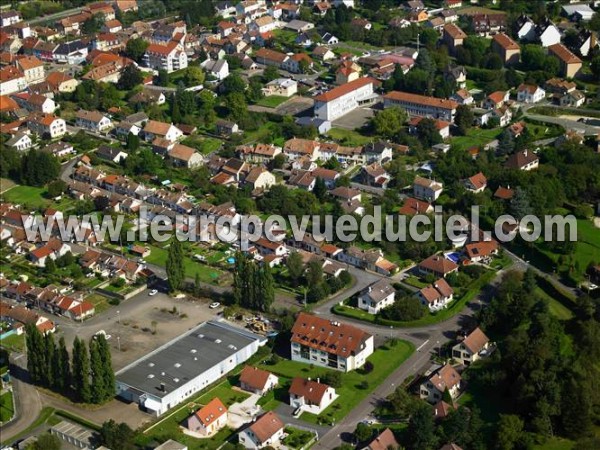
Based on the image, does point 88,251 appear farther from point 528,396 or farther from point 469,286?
point 528,396

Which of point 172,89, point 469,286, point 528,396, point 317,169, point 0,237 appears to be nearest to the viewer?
point 528,396

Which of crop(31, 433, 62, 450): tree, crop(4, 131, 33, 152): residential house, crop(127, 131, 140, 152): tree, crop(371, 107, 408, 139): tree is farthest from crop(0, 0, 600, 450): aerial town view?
crop(127, 131, 140, 152): tree

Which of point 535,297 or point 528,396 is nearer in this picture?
point 528,396

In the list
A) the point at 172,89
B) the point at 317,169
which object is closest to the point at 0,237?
the point at 317,169

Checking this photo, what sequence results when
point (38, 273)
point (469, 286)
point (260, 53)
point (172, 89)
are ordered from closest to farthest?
point (469, 286) → point (38, 273) → point (172, 89) → point (260, 53)

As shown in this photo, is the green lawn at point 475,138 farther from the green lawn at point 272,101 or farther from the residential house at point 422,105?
the green lawn at point 272,101
